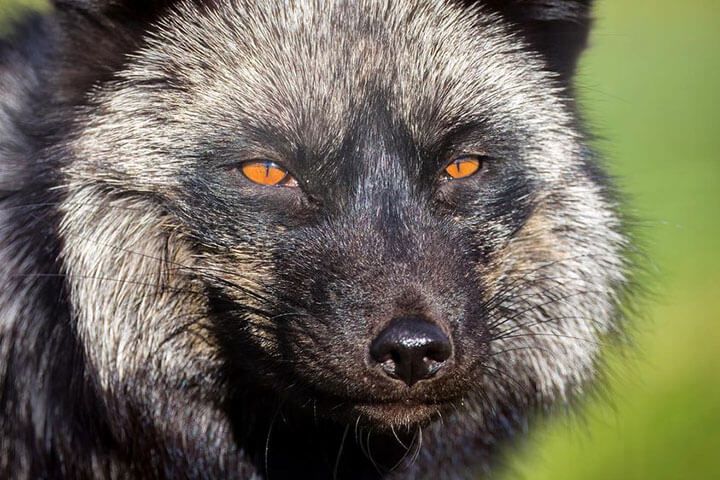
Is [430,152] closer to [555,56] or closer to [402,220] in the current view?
[402,220]

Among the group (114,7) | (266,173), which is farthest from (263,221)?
(114,7)

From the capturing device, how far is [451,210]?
4586mm

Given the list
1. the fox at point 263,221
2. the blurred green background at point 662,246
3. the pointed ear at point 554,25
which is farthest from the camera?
the blurred green background at point 662,246

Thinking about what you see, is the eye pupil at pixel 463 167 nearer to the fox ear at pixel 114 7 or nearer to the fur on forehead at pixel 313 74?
the fur on forehead at pixel 313 74

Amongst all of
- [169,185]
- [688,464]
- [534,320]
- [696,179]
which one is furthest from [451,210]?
[696,179]

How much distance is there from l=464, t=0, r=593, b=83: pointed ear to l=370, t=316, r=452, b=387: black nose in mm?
A: 1588

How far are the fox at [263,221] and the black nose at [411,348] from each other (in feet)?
0.29

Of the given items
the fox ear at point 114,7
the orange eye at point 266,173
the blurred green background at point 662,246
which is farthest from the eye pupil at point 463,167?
the fox ear at point 114,7

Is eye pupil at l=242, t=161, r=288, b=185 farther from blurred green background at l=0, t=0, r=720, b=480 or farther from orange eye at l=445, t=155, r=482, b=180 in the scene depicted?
blurred green background at l=0, t=0, r=720, b=480

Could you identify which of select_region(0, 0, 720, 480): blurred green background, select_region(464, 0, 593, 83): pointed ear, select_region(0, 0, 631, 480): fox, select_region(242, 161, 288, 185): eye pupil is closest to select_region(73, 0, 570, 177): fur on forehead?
select_region(0, 0, 631, 480): fox

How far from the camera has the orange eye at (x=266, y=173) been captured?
442cm

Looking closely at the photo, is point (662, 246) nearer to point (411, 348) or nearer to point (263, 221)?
point (263, 221)

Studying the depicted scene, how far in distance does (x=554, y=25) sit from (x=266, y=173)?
1.49 m

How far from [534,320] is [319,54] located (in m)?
1.41
